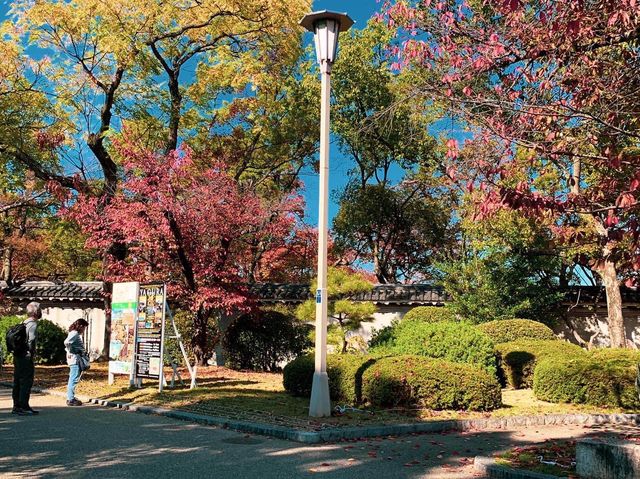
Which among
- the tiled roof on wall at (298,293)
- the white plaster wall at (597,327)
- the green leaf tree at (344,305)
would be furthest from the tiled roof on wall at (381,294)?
the white plaster wall at (597,327)

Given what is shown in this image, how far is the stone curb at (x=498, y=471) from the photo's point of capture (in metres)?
5.82

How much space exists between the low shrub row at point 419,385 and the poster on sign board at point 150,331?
415cm

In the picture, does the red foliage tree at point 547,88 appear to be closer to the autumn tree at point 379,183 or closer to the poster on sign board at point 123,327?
the poster on sign board at point 123,327

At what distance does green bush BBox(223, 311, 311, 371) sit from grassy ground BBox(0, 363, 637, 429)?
239cm

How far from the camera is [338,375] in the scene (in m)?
11.0

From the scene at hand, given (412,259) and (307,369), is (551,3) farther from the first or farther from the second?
(412,259)

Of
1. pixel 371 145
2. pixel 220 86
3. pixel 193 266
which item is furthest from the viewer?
pixel 371 145

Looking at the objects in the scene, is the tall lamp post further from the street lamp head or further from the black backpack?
the black backpack

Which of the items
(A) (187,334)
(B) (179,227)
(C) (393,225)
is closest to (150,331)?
(B) (179,227)

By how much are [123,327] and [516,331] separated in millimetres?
9798

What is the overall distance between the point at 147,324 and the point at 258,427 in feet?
17.4

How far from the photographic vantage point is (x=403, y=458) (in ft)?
23.0

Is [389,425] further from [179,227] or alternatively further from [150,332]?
[179,227]

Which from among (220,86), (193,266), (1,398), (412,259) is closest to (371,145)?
(412,259)
